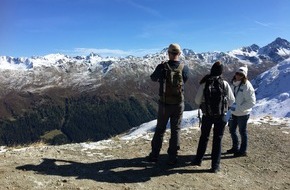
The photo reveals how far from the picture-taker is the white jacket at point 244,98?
1506 centimetres

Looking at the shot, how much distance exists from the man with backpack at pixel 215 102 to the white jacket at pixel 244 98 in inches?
75.8

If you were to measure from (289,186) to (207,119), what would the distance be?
380cm

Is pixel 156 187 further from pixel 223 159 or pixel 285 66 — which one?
pixel 285 66

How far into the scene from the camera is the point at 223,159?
15.2 meters

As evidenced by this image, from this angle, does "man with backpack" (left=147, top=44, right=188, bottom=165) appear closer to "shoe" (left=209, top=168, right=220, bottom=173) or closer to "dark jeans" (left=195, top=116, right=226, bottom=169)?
"dark jeans" (left=195, top=116, right=226, bottom=169)

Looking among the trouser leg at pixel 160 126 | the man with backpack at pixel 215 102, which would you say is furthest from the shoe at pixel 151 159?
the man with backpack at pixel 215 102

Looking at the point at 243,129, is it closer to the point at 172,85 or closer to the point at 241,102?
the point at 241,102

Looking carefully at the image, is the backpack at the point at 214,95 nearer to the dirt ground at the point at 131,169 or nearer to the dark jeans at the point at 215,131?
the dark jeans at the point at 215,131

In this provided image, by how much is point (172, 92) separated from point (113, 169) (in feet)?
11.6

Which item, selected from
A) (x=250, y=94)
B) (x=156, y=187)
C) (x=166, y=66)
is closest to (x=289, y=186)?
(x=250, y=94)

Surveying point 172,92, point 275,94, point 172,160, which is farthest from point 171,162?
point 275,94

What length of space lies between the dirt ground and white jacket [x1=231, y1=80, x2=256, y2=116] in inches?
83.3

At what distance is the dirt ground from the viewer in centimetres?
1157

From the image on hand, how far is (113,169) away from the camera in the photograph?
43.2 ft
